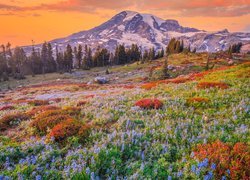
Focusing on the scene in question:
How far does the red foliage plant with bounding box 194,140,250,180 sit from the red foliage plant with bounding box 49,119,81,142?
4.30 m

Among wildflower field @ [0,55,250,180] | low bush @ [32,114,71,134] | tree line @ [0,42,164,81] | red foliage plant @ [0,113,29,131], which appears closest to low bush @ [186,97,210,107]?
wildflower field @ [0,55,250,180]

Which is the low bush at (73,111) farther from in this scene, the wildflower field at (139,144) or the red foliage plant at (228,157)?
the red foliage plant at (228,157)

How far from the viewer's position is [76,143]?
7.19 m

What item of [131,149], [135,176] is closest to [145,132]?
[131,149]

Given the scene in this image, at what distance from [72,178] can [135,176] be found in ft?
4.67

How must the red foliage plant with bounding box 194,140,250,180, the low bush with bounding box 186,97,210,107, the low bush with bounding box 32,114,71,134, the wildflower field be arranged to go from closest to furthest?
the red foliage plant with bounding box 194,140,250,180
the wildflower field
the low bush with bounding box 32,114,71,134
the low bush with bounding box 186,97,210,107

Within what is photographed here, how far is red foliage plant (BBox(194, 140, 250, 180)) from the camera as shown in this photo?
501 centimetres

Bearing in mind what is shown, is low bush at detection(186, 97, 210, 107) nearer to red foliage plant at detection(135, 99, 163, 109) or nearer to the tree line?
red foliage plant at detection(135, 99, 163, 109)

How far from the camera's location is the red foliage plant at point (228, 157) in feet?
16.4

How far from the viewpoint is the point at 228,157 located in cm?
546

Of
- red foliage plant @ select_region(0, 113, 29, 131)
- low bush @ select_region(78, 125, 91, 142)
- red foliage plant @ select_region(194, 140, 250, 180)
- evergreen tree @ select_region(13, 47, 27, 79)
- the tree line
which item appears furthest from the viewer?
evergreen tree @ select_region(13, 47, 27, 79)

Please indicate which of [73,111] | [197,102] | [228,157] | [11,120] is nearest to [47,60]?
[11,120]

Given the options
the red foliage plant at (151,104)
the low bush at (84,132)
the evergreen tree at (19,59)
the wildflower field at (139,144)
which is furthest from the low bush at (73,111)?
the evergreen tree at (19,59)

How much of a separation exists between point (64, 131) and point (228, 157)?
533 cm
